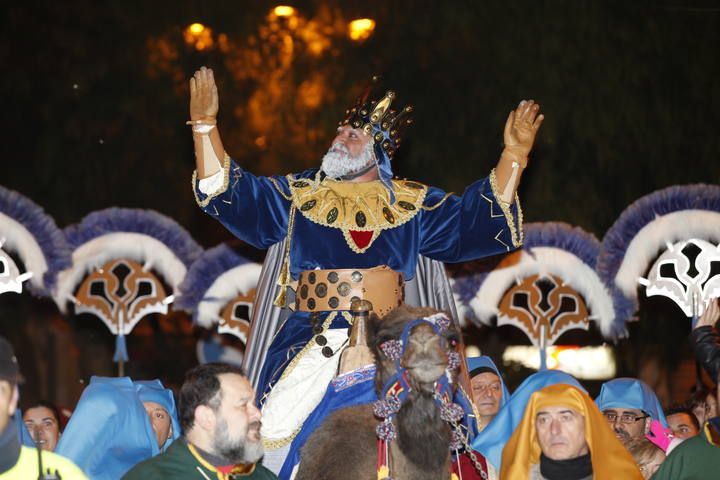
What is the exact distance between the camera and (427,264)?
566 centimetres

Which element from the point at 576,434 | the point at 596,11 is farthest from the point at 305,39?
the point at 576,434

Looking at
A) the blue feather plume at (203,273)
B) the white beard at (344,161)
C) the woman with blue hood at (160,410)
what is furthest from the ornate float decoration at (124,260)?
the white beard at (344,161)

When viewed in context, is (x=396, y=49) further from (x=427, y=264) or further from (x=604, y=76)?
(x=427, y=264)

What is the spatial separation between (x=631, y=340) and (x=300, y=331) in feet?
14.1

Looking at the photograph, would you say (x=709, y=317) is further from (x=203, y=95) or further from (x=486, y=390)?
(x=203, y=95)

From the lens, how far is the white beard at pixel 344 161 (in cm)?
550

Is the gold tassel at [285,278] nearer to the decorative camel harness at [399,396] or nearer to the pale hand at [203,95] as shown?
the pale hand at [203,95]

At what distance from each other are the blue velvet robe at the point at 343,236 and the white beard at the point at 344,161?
215 mm

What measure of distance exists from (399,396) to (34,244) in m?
4.19

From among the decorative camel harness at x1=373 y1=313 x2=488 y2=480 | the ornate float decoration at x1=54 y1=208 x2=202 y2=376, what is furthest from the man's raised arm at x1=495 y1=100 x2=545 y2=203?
the ornate float decoration at x1=54 y1=208 x2=202 y2=376

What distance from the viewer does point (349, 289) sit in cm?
521

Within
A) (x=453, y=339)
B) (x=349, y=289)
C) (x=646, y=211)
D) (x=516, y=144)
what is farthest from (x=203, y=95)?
(x=646, y=211)

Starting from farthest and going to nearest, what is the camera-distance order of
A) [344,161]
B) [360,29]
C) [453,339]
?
1. [360,29]
2. [344,161]
3. [453,339]

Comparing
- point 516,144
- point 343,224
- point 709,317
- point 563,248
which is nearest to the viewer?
point 709,317
